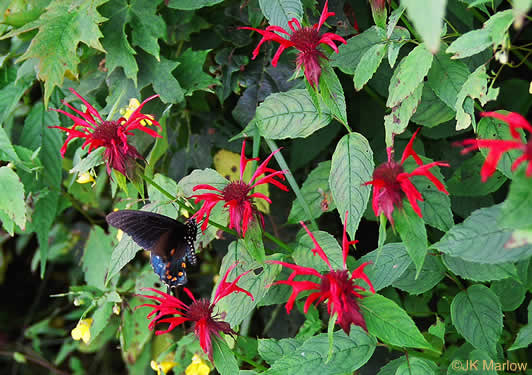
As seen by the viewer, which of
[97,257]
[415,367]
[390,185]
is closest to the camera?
[390,185]

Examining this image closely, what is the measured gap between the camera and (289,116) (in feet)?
2.83

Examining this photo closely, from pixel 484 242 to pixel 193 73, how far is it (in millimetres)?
695

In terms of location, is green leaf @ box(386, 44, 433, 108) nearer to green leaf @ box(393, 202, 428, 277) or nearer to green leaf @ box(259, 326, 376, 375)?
green leaf @ box(393, 202, 428, 277)

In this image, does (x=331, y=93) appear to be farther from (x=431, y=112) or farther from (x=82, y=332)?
(x=82, y=332)

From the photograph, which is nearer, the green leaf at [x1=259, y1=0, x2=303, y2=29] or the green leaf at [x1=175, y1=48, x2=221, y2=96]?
the green leaf at [x1=259, y1=0, x2=303, y2=29]

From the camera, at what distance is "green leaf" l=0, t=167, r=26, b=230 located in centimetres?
93

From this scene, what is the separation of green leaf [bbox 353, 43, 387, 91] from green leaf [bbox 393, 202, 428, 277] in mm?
235

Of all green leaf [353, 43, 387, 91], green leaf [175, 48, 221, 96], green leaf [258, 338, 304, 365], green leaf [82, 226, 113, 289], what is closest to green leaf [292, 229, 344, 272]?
green leaf [258, 338, 304, 365]

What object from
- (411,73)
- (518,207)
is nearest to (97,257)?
(411,73)

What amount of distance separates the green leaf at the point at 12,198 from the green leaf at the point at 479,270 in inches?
26.1

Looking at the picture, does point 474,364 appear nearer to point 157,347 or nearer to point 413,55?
point 413,55

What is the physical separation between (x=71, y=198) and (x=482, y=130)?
88 centimetres

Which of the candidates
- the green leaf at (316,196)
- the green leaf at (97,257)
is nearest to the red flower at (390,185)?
the green leaf at (316,196)

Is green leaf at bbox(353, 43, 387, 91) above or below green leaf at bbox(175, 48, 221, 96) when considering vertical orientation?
above
